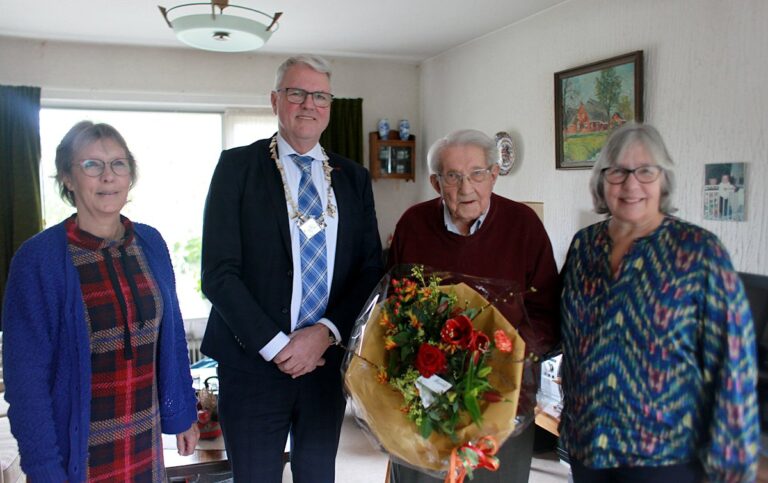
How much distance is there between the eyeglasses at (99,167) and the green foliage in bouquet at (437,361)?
2.69 ft

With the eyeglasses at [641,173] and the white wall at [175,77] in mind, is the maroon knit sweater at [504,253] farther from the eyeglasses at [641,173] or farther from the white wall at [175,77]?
the white wall at [175,77]

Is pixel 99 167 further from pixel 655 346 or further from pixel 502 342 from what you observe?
pixel 655 346

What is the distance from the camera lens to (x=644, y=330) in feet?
4.23

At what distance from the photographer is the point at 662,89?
3053 millimetres

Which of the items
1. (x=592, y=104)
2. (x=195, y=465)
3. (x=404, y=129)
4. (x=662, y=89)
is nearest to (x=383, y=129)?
(x=404, y=129)

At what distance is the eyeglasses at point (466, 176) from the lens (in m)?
1.60

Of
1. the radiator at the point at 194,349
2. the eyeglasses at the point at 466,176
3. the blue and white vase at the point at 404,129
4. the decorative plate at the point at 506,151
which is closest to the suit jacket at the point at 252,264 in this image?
the eyeglasses at the point at 466,176

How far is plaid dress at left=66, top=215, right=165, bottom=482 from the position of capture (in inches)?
58.2

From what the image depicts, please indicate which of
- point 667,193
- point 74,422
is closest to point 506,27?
point 667,193

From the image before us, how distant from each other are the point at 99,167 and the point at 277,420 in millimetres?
871

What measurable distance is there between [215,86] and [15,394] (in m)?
4.08

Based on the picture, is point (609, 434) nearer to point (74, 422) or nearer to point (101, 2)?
point (74, 422)

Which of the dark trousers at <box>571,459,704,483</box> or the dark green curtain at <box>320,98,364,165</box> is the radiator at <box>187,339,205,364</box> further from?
the dark trousers at <box>571,459,704,483</box>

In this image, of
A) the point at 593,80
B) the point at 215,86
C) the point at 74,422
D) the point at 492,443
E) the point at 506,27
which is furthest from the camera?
the point at 215,86
